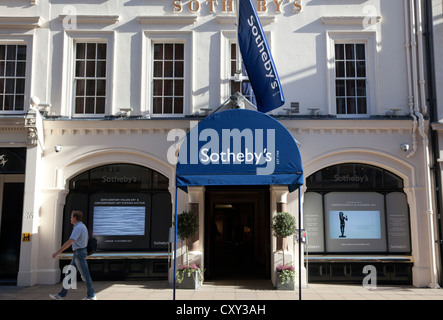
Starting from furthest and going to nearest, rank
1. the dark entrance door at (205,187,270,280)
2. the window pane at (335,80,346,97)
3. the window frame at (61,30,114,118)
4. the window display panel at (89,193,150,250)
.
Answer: the dark entrance door at (205,187,270,280)
the window pane at (335,80,346,97)
the window frame at (61,30,114,118)
the window display panel at (89,193,150,250)

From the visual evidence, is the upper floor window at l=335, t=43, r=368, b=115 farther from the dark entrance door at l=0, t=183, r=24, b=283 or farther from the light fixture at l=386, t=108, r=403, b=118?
the dark entrance door at l=0, t=183, r=24, b=283

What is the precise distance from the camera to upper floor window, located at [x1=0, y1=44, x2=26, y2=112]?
1124 cm

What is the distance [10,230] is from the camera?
36.9 feet

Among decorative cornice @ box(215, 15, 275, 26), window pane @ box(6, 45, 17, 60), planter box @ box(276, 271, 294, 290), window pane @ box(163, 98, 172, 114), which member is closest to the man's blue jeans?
planter box @ box(276, 271, 294, 290)

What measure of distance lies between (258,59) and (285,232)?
4.18 metres

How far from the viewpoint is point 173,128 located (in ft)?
35.2

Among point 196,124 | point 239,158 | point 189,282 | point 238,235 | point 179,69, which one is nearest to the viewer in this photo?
point 239,158

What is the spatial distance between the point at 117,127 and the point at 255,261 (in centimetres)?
629

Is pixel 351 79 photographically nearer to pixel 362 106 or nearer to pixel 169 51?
pixel 362 106

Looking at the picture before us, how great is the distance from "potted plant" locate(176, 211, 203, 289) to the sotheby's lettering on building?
0.29 m

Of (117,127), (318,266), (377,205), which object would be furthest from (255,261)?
(117,127)

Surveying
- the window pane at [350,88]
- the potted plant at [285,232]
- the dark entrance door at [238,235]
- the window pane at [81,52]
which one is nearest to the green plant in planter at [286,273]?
the potted plant at [285,232]

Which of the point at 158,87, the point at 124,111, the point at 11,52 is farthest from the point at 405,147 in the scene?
the point at 11,52

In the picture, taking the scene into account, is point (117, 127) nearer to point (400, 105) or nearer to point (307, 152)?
point (307, 152)
